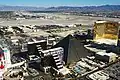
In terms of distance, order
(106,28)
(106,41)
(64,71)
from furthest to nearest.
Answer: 1. (106,41)
2. (106,28)
3. (64,71)

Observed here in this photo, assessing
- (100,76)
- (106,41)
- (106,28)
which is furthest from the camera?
(106,41)

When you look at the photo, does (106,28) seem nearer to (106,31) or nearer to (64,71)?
(106,31)

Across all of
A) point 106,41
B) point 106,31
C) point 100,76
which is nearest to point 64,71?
point 100,76

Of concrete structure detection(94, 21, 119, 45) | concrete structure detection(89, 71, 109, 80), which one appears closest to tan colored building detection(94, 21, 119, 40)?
concrete structure detection(94, 21, 119, 45)

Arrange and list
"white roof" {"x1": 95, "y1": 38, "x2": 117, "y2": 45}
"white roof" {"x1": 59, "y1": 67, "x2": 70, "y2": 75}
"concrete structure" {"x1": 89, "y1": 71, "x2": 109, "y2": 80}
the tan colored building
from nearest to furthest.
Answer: "concrete structure" {"x1": 89, "y1": 71, "x2": 109, "y2": 80} < "white roof" {"x1": 59, "y1": 67, "x2": 70, "y2": 75} < the tan colored building < "white roof" {"x1": 95, "y1": 38, "x2": 117, "y2": 45}

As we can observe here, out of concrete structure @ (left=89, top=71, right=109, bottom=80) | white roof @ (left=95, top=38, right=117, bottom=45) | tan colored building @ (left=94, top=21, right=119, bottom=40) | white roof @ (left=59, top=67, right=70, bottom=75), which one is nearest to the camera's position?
concrete structure @ (left=89, top=71, right=109, bottom=80)

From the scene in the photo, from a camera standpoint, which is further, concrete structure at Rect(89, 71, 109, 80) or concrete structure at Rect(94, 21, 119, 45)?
concrete structure at Rect(94, 21, 119, 45)

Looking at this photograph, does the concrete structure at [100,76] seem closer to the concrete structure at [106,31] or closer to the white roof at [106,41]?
the concrete structure at [106,31]

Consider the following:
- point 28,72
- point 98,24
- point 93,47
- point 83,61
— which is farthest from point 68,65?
point 98,24

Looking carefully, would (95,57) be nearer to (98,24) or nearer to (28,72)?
(28,72)

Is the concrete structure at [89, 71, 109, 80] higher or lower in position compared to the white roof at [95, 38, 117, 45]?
higher

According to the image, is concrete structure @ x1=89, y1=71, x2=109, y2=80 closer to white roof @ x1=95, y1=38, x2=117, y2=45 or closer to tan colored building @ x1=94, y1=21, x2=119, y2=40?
tan colored building @ x1=94, y1=21, x2=119, y2=40
